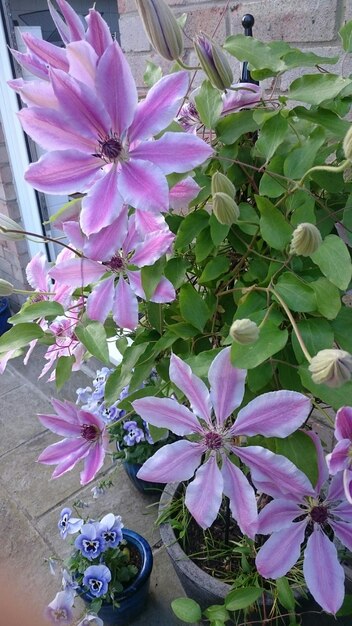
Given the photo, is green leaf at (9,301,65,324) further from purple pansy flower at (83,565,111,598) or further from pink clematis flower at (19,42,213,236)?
purple pansy flower at (83,565,111,598)

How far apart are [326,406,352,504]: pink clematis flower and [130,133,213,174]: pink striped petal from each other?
250 mm

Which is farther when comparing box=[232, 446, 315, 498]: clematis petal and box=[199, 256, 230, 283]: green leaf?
box=[199, 256, 230, 283]: green leaf

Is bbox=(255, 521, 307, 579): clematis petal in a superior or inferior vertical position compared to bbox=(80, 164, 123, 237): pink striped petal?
inferior

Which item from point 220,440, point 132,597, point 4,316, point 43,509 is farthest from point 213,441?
point 4,316

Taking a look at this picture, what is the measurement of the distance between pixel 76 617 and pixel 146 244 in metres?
1.09

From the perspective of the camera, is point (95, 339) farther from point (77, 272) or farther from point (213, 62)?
point (213, 62)

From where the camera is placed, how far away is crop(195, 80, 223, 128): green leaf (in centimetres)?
52

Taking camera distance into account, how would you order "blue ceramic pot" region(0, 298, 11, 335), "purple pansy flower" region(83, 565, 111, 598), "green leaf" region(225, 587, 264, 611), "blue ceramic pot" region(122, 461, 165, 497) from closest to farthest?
"green leaf" region(225, 587, 264, 611), "purple pansy flower" region(83, 565, 111, 598), "blue ceramic pot" region(122, 461, 165, 497), "blue ceramic pot" region(0, 298, 11, 335)

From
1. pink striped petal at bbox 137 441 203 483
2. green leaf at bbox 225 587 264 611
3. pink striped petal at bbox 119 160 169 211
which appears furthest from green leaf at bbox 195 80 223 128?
green leaf at bbox 225 587 264 611

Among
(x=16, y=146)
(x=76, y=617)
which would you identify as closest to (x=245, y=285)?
(x=76, y=617)

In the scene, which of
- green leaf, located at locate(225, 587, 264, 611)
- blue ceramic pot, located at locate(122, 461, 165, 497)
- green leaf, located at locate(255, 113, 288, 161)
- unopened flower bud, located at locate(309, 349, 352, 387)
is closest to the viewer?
unopened flower bud, located at locate(309, 349, 352, 387)

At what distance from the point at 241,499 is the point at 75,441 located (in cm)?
22

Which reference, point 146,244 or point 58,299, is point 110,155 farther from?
point 58,299

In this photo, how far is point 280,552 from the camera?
527 mm
